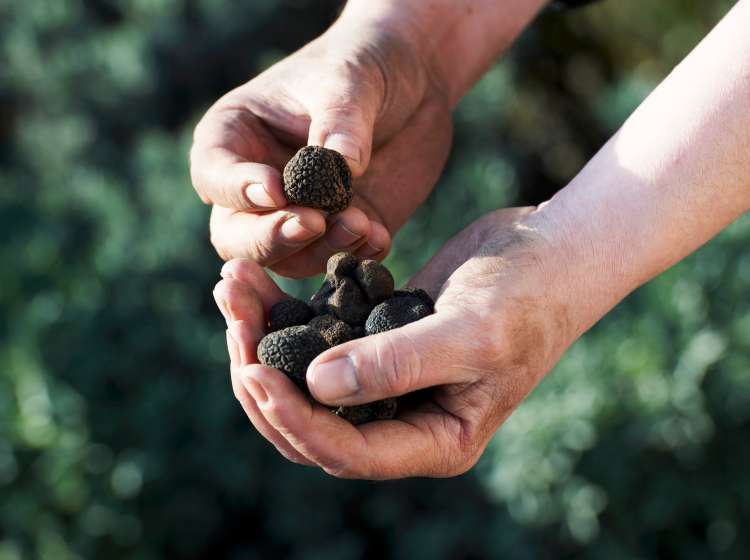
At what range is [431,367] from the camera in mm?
2088

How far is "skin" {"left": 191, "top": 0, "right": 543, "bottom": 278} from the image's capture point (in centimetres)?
252

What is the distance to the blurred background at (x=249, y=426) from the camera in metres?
3.55

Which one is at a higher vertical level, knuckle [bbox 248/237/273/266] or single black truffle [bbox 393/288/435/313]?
single black truffle [bbox 393/288/435/313]

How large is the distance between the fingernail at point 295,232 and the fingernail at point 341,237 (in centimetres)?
13

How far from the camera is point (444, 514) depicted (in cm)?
385

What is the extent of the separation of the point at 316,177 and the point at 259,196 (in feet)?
0.50

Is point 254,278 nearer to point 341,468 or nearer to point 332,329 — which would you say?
point 332,329

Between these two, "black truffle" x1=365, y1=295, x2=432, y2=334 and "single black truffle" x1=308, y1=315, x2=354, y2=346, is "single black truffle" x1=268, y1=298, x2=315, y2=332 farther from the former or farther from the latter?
"black truffle" x1=365, y1=295, x2=432, y2=334

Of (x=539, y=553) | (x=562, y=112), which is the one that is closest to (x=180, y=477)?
(x=539, y=553)

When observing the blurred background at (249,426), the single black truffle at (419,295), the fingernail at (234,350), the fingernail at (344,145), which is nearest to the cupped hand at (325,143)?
the fingernail at (344,145)

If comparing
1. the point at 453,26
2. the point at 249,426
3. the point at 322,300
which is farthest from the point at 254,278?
the point at 249,426

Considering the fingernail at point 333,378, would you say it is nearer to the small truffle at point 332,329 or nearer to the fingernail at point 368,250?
the small truffle at point 332,329

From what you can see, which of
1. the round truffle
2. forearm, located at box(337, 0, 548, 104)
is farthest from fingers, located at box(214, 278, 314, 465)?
forearm, located at box(337, 0, 548, 104)

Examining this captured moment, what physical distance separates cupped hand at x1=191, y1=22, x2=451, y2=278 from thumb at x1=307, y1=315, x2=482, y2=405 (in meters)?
0.51
